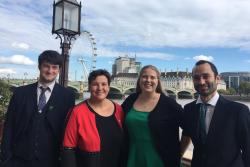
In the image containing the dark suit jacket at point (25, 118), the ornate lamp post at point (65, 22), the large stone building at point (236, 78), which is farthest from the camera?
the large stone building at point (236, 78)

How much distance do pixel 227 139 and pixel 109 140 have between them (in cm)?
86

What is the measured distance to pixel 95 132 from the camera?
98.8 inches

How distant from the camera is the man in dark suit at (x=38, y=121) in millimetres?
2555

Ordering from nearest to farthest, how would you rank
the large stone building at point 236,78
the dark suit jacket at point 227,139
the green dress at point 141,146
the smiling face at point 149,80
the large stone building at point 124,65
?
1. the dark suit jacket at point 227,139
2. the green dress at point 141,146
3. the smiling face at point 149,80
4. the large stone building at point 124,65
5. the large stone building at point 236,78

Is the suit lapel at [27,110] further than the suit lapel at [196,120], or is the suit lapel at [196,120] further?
the suit lapel at [27,110]

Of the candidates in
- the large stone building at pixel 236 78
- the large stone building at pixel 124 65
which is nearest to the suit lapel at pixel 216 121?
the large stone building at pixel 124 65

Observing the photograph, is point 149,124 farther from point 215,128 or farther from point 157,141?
point 215,128

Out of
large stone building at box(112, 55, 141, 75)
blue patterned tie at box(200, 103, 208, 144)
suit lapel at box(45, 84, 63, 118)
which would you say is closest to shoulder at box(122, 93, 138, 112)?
suit lapel at box(45, 84, 63, 118)

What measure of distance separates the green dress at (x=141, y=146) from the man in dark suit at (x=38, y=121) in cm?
57

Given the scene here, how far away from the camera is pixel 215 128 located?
2.38 m

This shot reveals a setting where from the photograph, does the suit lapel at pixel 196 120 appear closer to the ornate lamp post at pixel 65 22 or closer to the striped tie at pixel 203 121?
the striped tie at pixel 203 121

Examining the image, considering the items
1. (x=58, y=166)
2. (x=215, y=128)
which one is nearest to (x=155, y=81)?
(x=215, y=128)

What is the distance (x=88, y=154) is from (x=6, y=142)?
652 millimetres

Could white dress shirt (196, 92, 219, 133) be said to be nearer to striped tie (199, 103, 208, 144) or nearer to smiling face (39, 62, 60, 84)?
striped tie (199, 103, 208, 144)
